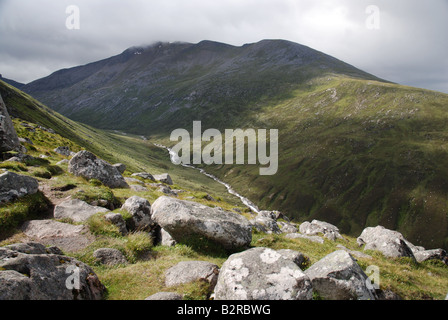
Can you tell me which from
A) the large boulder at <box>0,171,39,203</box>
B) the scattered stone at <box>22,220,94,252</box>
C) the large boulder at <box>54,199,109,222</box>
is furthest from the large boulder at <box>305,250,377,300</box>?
the large boulder at <box>0,171,39,203</box>

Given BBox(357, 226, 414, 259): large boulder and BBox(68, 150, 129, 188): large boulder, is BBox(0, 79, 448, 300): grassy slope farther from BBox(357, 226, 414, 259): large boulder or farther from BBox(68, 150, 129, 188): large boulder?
BBox(68, 150, 129, 188): large boulder

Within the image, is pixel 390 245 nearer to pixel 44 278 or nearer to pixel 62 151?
pixel 44 278

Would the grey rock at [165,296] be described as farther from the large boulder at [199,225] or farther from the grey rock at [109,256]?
the large boulder at [199,225]

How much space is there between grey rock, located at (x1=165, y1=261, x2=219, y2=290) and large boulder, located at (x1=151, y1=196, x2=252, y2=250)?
3.74 metres

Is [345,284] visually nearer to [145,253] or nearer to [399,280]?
[399,280]

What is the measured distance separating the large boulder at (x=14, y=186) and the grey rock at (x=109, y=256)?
8413 mm

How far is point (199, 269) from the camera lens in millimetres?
12508

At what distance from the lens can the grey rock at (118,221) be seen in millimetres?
17344

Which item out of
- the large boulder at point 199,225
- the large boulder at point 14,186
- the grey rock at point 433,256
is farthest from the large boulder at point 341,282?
the grey rock at point 433,256

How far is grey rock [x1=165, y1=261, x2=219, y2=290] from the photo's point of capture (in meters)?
11.9

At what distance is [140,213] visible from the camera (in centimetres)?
1966

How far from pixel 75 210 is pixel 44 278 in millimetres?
10555
